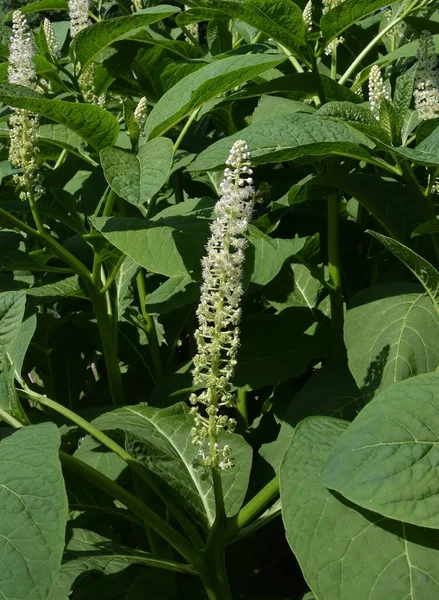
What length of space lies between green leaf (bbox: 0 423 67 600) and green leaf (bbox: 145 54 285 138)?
86 centimetres

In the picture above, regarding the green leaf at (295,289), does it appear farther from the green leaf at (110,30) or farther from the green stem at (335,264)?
the green leaf at (110,30)

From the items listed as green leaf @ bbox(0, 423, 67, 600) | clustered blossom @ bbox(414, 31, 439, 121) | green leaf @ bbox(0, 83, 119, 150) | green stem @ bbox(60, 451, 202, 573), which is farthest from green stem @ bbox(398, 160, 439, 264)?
green leaf @ bbox(0, 423, 67, 600)

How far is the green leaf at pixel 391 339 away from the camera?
74.3 inches

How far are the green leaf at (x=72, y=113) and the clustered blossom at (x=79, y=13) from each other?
93cm

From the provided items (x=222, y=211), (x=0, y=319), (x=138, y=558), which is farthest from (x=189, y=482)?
(x=222, y=211)

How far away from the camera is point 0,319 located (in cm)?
202

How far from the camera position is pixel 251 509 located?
1811 millimetres

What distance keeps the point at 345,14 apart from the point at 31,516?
167cm

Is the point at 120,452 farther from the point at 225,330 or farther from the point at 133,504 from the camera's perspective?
the point at 225,330

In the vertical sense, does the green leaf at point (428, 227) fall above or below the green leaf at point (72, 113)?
below

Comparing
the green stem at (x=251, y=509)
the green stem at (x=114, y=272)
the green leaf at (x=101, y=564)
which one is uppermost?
the green stem at (x=114, y=272)

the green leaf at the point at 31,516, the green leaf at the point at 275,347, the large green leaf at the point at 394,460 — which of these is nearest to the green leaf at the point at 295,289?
the green leaf at the point at 275,347

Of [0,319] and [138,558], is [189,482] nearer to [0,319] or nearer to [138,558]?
[138,558]

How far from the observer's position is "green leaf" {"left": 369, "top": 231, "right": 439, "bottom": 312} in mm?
1697
